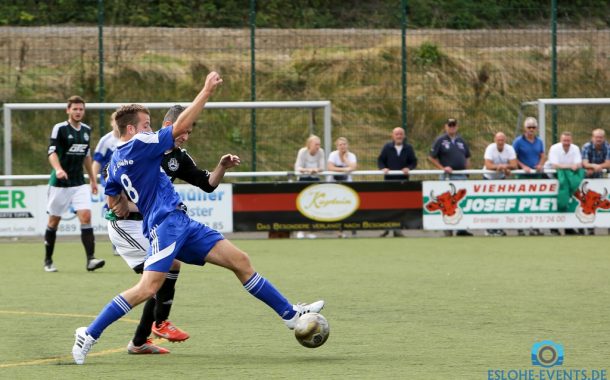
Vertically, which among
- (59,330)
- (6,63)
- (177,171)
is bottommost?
(59,330)

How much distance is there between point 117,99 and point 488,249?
9.07m

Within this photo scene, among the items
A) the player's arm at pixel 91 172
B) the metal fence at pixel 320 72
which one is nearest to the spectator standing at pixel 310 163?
the metal fence at pixel 320 72

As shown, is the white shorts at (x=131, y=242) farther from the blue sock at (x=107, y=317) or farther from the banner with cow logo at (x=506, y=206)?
the banner with cow logo at (x=506, y=206)

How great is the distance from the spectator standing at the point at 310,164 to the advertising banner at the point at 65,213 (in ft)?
4.08

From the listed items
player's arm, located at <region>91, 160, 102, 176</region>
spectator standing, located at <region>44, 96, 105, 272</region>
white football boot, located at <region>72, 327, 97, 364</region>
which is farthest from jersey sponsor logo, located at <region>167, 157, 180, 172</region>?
player's arm, located at <region>91, 160, 102, 176</region>

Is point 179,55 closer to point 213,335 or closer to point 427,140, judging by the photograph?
point 427,140

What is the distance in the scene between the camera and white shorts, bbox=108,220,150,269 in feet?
28.6

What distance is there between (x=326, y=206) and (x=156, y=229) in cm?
1127

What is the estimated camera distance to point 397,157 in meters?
19.4

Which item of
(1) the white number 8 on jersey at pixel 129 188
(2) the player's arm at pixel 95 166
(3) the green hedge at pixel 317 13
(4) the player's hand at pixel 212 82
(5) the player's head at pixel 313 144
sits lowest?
(1) the white number 8 on jersey at pixel 129 188

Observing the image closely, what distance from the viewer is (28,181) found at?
1980cm

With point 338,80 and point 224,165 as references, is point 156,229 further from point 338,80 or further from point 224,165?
point 338,80

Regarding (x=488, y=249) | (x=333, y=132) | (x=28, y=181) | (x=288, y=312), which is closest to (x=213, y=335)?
(x=288, y=312)

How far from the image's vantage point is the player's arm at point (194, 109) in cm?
716
